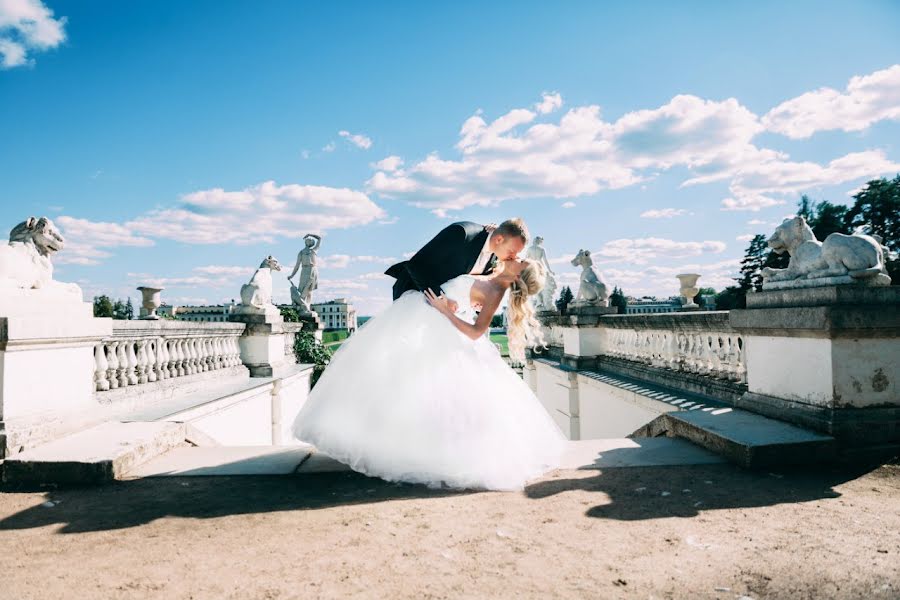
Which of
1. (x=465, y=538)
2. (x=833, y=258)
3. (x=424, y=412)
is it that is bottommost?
(x=465, y=538)

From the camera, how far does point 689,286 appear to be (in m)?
22.7

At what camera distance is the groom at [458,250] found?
4.00 m

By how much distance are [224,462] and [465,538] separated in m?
2.41

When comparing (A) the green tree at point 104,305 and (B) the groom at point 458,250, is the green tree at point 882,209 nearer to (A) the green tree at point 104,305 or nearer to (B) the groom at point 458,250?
(B) the groom at point 458,250

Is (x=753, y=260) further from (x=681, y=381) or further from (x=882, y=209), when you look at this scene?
(x=681, y=381)

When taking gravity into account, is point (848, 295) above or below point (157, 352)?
above

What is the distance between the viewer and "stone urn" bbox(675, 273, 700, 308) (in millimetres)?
22406

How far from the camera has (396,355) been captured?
3.84m

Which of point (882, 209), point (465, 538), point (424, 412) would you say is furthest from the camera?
point (882, 209)

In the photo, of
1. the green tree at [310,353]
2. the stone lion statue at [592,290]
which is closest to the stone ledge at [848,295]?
the stone lion statue at [592,290]

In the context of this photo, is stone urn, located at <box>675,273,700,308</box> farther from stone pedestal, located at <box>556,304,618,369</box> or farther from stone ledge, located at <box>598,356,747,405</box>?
stone ledge, located at <box>598,356,747,405</box>

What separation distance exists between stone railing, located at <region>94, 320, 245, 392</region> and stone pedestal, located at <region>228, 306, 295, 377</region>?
0.60m

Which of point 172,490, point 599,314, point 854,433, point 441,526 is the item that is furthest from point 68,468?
point 599,314

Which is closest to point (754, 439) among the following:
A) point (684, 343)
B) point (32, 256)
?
point (684, 343)
